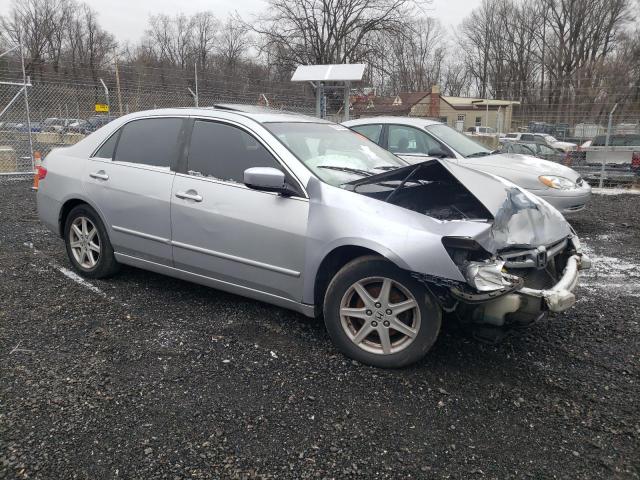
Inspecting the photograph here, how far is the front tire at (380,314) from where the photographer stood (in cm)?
296

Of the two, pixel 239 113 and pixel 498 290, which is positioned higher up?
pixel 239 113

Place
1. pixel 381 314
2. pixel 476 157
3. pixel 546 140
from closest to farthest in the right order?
1. pixel 381 314
2. pixel 476 157
3. pixel 546 140

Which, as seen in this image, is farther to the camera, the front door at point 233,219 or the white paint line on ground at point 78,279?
the white paint line on ground at point 78,279

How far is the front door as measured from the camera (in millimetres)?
3381

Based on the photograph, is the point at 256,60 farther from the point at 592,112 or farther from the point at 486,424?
the point at 486,424

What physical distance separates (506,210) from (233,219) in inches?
72.7

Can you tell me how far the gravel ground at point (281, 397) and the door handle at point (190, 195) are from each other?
0.90 meters

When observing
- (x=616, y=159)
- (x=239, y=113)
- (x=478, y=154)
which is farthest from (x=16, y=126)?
(x=616, y=159)

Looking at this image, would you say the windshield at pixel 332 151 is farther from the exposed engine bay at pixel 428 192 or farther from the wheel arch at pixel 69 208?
Result: the wheel arch at pixel 69 208

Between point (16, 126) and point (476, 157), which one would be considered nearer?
point (476, 157)

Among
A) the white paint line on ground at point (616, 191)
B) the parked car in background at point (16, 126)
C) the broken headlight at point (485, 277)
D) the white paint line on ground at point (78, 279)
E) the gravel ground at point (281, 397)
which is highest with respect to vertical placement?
the parked car in background at point (16, 126)

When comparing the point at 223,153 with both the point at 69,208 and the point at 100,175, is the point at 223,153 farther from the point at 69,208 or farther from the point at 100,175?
the point at 69,208

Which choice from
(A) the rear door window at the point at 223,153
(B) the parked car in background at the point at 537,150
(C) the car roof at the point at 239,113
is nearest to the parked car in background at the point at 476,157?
(C) the car roof at the point at 239,113

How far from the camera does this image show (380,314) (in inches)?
121
